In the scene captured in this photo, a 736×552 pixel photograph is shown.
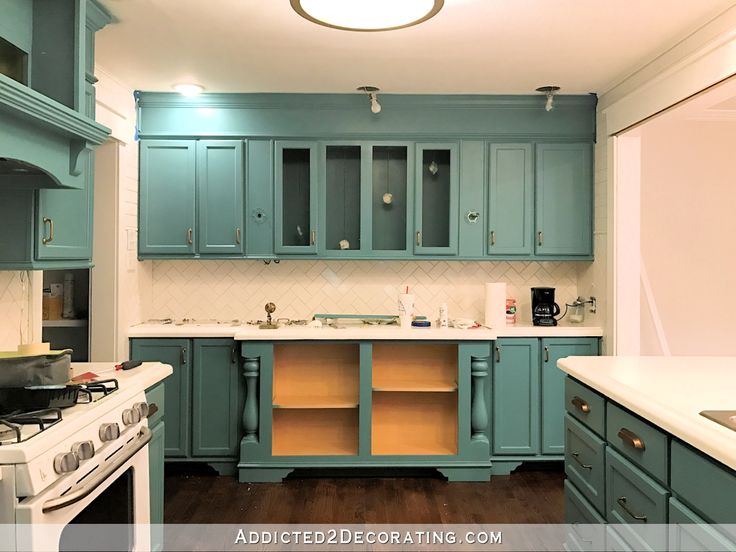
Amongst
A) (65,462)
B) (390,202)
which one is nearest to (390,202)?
(390,202)

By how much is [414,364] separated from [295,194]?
1.46m

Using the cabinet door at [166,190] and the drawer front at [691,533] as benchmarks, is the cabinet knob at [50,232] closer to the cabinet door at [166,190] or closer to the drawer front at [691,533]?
the cabinet door at [166,190]

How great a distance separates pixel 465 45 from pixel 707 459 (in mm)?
2394

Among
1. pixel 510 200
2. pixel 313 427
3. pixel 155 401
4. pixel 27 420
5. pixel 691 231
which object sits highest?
Result: pixel 510 200

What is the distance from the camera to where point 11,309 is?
266cm

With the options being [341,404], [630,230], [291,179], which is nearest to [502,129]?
[630,230]

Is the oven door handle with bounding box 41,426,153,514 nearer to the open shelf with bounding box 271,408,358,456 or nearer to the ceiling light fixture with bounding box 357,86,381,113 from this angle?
the open shelf with bounding box 271,408,358,456

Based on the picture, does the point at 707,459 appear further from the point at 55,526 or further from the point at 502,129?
the point at 502,129

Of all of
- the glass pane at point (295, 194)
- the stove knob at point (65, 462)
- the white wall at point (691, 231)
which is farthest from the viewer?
the white wall at point (691, 231)

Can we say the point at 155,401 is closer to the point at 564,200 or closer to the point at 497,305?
the point at 497,305

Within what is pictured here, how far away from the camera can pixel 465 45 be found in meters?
3.24

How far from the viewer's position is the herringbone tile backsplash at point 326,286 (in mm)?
4504

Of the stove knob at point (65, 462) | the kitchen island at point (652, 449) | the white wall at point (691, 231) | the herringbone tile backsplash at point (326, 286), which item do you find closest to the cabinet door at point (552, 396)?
the herringbone tile backsplash at point (326, 286)

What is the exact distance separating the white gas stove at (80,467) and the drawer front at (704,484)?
5.37 feet
